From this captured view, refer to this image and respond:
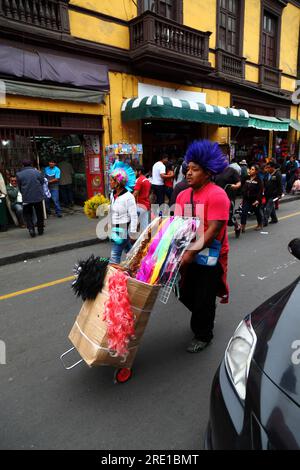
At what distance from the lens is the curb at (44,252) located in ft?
20.1

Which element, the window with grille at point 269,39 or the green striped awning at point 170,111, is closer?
the green striped awning at point 170,111

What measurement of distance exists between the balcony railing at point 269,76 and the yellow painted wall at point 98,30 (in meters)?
8.87

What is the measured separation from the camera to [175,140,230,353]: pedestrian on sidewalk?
2.71m

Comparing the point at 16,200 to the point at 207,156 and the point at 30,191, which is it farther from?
the point at 207,156

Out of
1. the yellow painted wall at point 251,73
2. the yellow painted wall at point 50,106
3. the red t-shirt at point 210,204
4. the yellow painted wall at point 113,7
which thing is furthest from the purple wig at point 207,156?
the yellow painted wall at point 251,73

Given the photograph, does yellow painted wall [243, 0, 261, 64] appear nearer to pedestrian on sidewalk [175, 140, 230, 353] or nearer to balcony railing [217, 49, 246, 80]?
balcony railing [217, 49, 246, 80]

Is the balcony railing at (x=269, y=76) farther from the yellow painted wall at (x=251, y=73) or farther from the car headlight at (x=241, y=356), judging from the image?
the car headlight at (x=241, y=356)

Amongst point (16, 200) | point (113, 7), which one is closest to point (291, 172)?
point (113, 7)

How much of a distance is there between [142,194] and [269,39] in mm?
15780

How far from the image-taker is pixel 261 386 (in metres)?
1.47

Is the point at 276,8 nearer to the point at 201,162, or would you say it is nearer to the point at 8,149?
the point at 8,149

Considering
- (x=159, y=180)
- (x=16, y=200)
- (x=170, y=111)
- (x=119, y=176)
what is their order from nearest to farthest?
(x=119, y=176)
(x=16, y=200)
(x=159, y=180)
(x=170, y=111)
